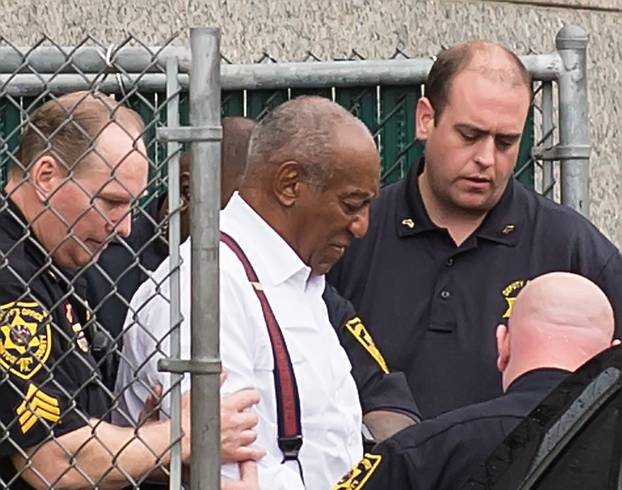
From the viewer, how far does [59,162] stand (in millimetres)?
4027

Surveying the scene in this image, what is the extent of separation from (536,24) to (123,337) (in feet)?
11.7

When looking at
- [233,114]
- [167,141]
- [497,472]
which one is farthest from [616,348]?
[233,114]

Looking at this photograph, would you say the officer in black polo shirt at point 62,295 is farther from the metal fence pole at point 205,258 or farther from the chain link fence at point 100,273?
the metal fence pole at point 205,258

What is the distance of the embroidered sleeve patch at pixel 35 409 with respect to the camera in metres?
3.87

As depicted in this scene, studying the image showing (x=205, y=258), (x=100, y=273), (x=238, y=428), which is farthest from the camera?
(x=100, y=273)

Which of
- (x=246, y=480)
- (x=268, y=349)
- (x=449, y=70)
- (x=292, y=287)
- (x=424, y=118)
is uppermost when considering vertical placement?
(x=449, y=70)

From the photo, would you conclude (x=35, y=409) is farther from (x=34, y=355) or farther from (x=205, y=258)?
(x=205, y=258)

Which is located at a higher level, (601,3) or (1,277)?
(601,3)

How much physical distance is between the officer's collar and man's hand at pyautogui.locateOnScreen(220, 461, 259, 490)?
1.21 metres

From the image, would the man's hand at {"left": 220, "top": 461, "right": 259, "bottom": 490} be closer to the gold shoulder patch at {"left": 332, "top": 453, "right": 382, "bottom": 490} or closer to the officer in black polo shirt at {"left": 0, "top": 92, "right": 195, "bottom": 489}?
the officer in black polo shirt at {"left": 0, "top": 92, "right": 195, "bottom": 489}

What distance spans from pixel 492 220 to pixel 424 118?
33 centimetres

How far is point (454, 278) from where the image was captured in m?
4.93

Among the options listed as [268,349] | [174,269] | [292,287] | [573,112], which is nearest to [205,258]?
[174,269]

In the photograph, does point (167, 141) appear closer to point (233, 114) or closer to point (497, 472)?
point (497, 472)
